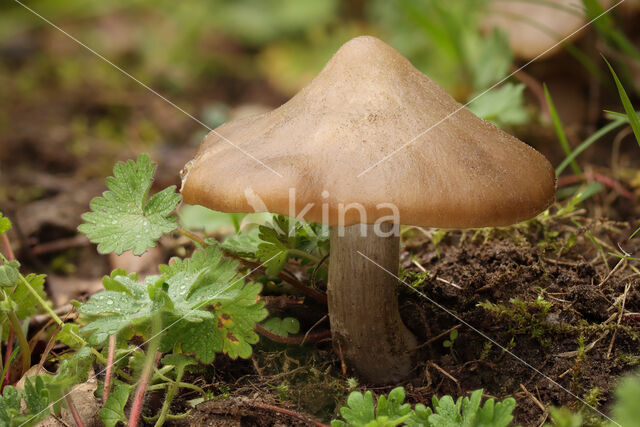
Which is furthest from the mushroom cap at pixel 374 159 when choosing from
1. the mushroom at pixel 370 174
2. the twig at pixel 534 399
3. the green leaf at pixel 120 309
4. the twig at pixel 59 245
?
the twig at pixel 59 245

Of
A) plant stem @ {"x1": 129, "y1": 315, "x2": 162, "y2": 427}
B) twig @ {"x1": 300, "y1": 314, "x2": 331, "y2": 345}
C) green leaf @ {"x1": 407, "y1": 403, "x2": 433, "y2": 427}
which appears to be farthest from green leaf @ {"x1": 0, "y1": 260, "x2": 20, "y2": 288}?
green leaf @ {"x1": 407, "y1": 403, "x2": 433, "y2": 427}

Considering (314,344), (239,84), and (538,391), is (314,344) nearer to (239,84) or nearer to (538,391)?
(538,391)

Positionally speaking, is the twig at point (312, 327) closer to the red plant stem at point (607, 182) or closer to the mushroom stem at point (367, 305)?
the mushroom stem at point (367, 305)

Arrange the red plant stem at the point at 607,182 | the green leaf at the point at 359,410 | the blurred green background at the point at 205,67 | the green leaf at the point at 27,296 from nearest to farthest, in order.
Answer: the green leaf at the point at 359,410
the green leaf at the point at 27,296
the red plant stem at the point at 607,182
the blurred green background at the point at 205,67

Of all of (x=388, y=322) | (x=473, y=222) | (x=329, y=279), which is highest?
(x=473, y=222)

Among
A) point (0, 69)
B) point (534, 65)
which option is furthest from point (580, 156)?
point (0, 69)

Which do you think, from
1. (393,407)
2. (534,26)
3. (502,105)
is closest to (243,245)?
(393,407)
